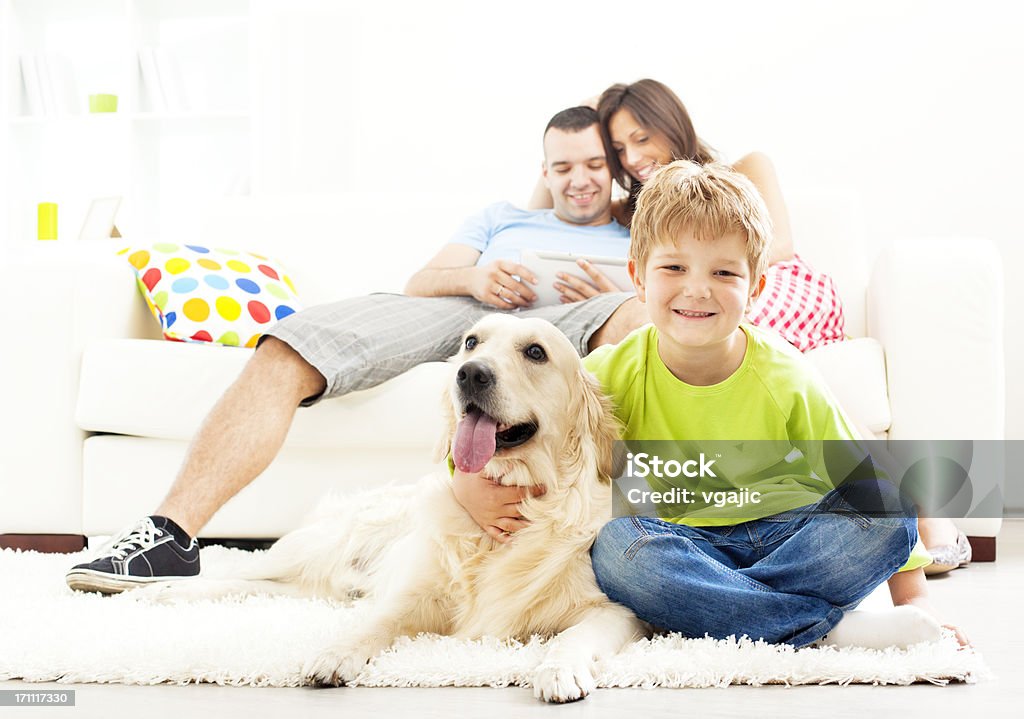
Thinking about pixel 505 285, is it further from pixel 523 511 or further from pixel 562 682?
pixel 562 682

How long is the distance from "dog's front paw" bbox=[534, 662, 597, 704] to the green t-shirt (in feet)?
1.14

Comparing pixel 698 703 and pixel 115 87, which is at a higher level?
pixel 115 87

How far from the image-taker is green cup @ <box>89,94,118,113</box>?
4078 mm

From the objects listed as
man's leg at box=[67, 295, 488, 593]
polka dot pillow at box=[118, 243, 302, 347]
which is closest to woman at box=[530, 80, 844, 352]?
man's leg at box=[67, 295, 488, 593]

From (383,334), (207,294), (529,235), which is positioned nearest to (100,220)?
(207,294)

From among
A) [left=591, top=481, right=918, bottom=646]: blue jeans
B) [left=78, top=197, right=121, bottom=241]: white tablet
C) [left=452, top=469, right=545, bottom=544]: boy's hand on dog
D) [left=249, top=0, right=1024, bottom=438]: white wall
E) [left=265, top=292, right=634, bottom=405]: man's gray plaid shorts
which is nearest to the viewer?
[left=591, top=481, right=918, bottom=646]: blue jeans

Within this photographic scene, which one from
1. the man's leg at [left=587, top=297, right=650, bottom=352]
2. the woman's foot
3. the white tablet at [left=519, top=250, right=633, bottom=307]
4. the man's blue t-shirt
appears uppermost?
the man's blue t-shirt

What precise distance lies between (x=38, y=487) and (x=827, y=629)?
5.83 feet

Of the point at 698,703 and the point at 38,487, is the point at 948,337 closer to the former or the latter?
the point at 698,703

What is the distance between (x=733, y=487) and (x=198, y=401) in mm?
1305

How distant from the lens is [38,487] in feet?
7.18

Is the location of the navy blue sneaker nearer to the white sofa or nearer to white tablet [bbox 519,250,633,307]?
the white sofa

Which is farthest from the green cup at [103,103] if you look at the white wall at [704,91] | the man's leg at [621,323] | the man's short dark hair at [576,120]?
the man's leg at [621,323]

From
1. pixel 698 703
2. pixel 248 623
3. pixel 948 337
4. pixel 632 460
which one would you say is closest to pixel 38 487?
pixel 248 623
